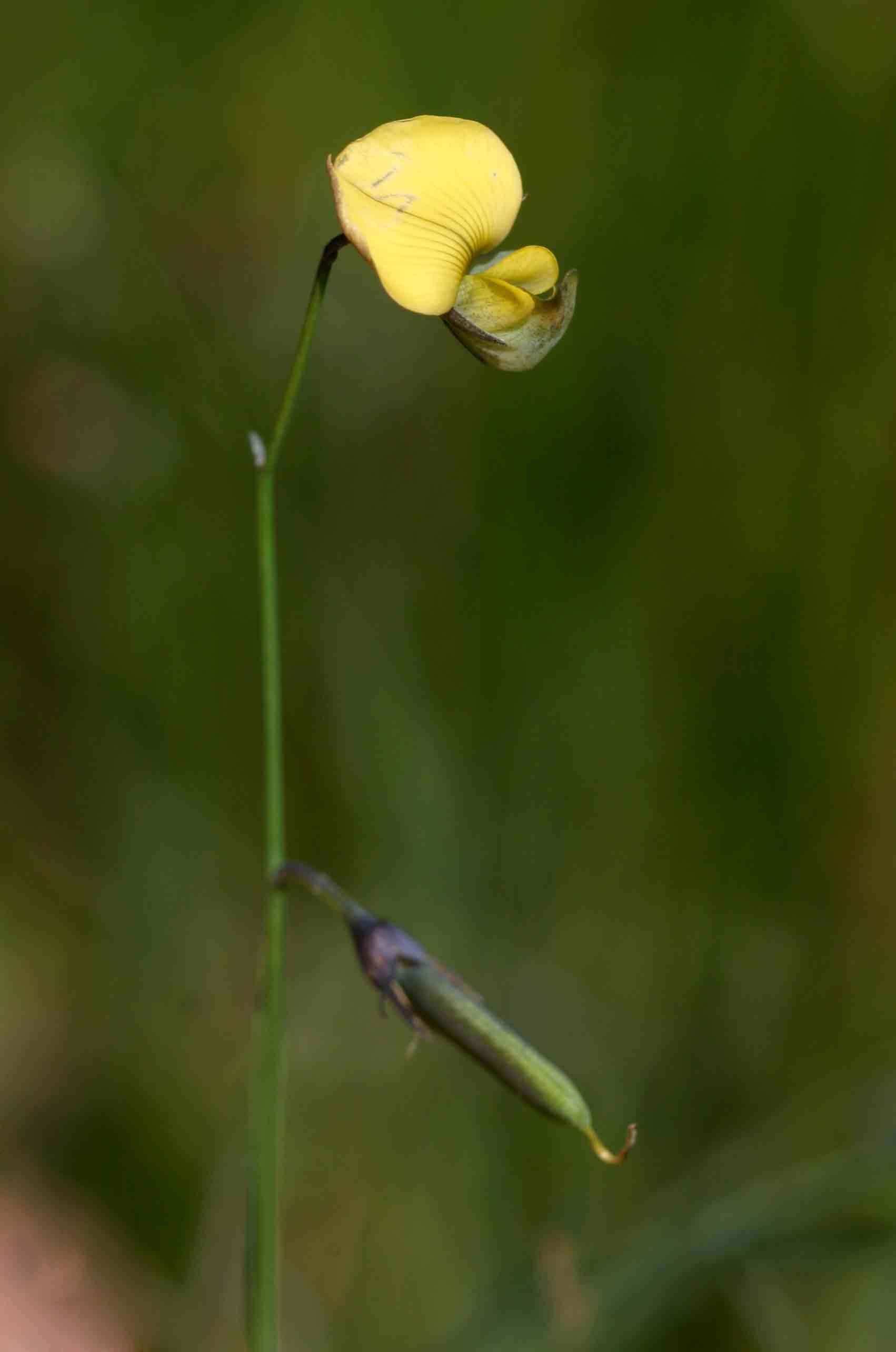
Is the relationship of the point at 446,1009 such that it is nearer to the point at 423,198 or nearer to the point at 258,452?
the point at 258,452

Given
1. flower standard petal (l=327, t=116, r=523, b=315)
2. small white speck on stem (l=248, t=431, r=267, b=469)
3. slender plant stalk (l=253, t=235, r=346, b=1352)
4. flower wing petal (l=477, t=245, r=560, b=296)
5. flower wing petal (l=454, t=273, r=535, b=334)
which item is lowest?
slender plant stalk (l=253, t=235, r=346, b=1352)

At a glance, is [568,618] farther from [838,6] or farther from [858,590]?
[838,6]

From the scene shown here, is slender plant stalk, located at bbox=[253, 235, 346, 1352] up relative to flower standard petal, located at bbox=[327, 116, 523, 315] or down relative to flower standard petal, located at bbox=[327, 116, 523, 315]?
down

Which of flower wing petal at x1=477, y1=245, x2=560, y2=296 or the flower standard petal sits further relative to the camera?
flower wing petal at x1=477, y1=245, x2=560, y2=296

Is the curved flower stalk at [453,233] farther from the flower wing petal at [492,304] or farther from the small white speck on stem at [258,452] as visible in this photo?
the small white speck on stem at [258,452]

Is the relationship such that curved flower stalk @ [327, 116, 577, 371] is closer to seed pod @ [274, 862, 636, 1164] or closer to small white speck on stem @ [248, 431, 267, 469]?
small white speck on stem @ [248, 431, 267, 469]

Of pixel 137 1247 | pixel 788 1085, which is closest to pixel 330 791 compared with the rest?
pixel 137 1247

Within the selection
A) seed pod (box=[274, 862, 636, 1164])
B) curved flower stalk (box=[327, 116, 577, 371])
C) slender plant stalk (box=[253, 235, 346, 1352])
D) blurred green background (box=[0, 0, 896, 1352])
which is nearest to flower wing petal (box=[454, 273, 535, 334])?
curved flower stalk (box=[327, 116, 577, 371])

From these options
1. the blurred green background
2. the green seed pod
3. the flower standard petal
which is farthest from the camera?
the blurred green background
